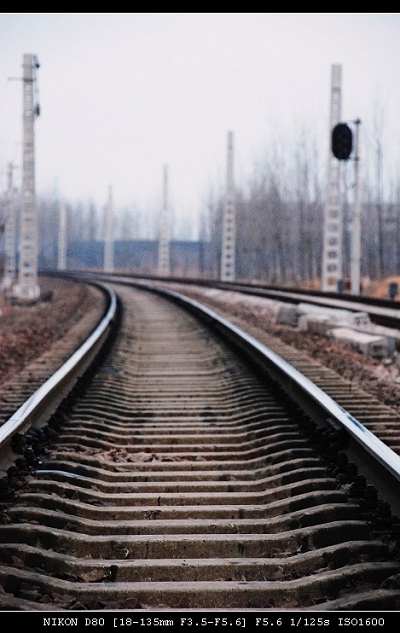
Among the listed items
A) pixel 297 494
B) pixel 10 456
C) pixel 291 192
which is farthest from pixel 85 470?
pixel 291 192

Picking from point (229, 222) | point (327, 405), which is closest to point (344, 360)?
point (327, 405)

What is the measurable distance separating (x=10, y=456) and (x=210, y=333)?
6.75 metres

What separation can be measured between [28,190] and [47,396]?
59.7 ft

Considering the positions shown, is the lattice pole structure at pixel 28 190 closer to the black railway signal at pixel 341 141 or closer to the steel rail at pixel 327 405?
the black railway signal at pixel 341 141

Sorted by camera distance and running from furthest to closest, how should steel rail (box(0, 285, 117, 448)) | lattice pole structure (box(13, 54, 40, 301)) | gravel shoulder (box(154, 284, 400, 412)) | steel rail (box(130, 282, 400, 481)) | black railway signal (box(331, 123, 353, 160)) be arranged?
black railway signal (box(331, 123, 353, 160)), lattice pole structure (box(13, 54, 40, 301)), gravel shoulder (box(154, 284, 400, 412)), steel rail (box(0, 285, 117, 448)), steel rail (box(130, 282, 400, 481))

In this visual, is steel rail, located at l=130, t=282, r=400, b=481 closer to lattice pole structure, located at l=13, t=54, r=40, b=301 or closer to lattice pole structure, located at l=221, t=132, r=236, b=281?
lattice pole structure, located at l=13, t=54, r=40, b=301

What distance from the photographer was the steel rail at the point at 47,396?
421 centimetres

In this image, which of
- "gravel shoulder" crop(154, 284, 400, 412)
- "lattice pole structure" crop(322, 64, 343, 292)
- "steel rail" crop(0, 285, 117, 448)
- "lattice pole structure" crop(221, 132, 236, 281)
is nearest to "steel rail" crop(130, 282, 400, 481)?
"gravel shoulder" crop(154, 284, 400, 412)

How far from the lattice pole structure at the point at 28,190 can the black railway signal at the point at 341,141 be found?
8.62m

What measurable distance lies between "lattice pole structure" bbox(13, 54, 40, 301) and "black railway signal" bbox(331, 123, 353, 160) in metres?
8.62

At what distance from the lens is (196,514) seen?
11.4 feet

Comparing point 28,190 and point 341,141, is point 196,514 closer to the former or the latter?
point 28,190

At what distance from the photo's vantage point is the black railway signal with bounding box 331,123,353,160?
904 inches
